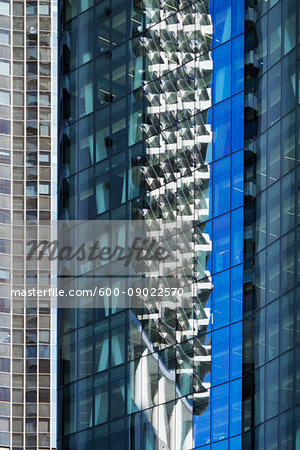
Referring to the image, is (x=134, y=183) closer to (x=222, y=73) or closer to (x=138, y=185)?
(x=138, y=185)

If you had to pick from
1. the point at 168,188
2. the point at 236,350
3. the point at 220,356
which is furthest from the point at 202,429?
the point at 168,188

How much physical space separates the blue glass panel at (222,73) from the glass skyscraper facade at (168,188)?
0.12m

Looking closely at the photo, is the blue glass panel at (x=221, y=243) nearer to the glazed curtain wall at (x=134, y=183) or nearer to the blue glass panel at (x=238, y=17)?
the glazed curtain wall at (x=134, y=183)

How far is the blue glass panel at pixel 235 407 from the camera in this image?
6475 cm

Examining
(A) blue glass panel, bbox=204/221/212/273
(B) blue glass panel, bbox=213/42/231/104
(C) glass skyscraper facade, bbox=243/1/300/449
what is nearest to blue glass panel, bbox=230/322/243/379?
(C) glass skyscraper facade, bbox=243/1/300/449

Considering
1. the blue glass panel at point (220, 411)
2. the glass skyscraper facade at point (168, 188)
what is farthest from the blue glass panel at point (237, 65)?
the blue glass panel at point (220, 411)

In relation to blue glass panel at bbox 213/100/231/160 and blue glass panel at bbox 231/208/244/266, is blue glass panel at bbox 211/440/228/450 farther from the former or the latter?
blue glass panel at bbox 213/100/231/160

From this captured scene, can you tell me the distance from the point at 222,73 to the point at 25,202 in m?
100

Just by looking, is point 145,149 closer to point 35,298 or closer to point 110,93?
point 110,93

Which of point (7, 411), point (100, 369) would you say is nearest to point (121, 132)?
point (100, 369)

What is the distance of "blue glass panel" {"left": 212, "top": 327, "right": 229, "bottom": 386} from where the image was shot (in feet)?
220

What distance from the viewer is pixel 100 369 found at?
225ft

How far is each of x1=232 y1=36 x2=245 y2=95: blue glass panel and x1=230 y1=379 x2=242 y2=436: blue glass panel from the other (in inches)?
562

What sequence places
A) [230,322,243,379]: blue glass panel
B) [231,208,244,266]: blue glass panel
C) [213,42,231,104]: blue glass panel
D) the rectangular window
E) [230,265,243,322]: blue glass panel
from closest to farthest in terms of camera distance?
[230,322,243,379]: blue glass panel
[230,265,243,322]: blue glass panel
[231,208,244,266]: blue glass panel
[213,42,231,104]: blue glass panel
the rectangular window
